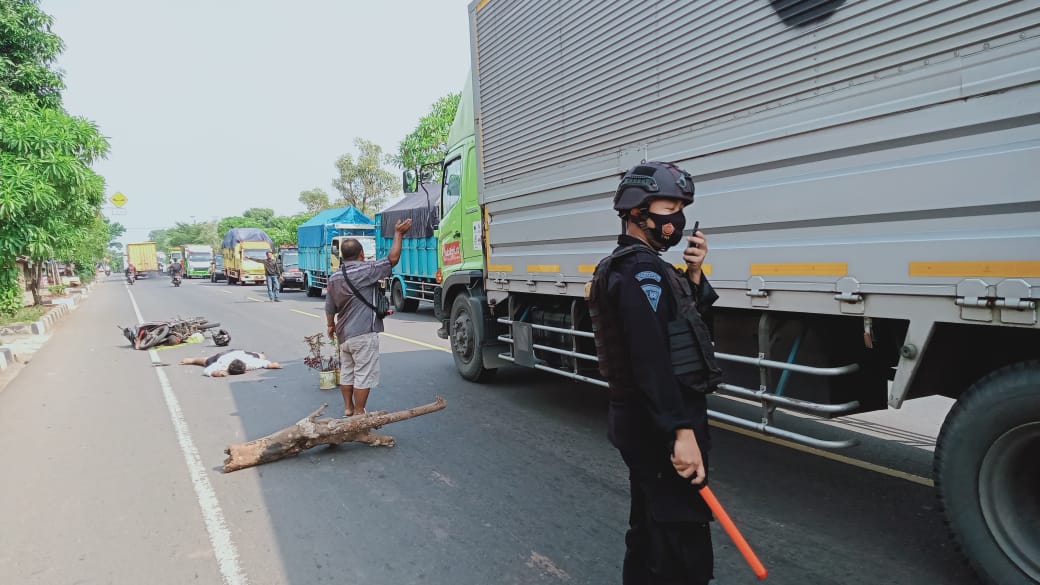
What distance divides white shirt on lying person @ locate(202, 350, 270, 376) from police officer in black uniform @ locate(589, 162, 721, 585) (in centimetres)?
756

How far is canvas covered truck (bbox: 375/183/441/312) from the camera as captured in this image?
15.1 metres

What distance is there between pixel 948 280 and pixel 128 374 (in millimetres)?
9579

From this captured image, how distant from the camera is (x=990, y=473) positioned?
8.20ft

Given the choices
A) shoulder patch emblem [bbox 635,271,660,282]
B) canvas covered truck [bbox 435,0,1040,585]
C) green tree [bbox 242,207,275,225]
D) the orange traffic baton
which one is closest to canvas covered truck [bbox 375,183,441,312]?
canvas covered truck [bbox 435,0,1040,585]

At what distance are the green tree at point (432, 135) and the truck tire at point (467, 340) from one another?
689 inches

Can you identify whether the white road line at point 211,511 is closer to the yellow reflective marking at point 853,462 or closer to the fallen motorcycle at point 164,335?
the yellow reflective marking at point 853,462

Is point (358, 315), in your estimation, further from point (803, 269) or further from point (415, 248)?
point (415, 248)

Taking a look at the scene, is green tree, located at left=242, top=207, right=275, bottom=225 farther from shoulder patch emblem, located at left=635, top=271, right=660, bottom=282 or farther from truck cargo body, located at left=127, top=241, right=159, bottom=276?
shoulder patch emblem, located at left=635, top=271, right=660, bottom=282

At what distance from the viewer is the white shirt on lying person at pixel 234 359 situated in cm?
838

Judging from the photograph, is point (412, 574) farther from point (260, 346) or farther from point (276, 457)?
point (260, 346)

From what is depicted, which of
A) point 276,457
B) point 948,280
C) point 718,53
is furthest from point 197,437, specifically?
point 948,280

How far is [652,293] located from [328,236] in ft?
70.3

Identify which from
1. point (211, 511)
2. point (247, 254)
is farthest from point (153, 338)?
point (247, 254)

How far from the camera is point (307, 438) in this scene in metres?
4.72
